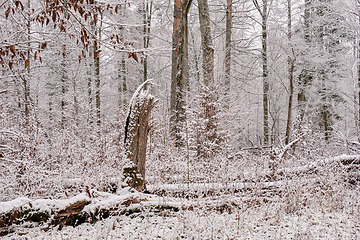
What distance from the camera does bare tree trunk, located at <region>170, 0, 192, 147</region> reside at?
27.1 feet

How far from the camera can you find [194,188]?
4.24 meters

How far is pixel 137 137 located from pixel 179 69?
491 centimetres

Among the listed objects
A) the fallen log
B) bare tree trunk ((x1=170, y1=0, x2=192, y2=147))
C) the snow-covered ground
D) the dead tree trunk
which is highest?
bare tree trunk ((x1=170, y1=0, x2=192, y2=147))

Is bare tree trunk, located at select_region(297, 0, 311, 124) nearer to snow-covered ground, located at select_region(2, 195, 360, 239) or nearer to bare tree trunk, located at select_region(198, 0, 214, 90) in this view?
bare tree trunk, located at select_region(198, 0, 214, 90)

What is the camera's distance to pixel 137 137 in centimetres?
404

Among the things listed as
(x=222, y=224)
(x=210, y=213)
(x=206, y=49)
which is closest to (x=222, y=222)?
(x=222, y=224)

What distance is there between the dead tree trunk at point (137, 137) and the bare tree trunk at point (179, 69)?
3.81m

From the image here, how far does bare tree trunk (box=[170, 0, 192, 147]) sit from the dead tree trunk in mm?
3810

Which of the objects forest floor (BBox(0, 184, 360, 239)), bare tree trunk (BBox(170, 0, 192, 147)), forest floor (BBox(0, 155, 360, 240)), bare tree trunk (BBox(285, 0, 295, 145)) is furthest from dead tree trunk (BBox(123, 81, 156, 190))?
bare tree trunk (BBox(285, 0, 295, 145))

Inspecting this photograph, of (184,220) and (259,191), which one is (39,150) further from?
(259,191)

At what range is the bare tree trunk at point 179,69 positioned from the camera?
826 centimetres

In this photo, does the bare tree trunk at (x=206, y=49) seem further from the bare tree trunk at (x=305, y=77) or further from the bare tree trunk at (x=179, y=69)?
the bare tree trunk at (x=305, y=77)

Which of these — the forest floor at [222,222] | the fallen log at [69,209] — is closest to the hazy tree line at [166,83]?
the fallen log at [69,209]

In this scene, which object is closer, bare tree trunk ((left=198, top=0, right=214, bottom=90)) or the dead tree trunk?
the dead tree trunk
